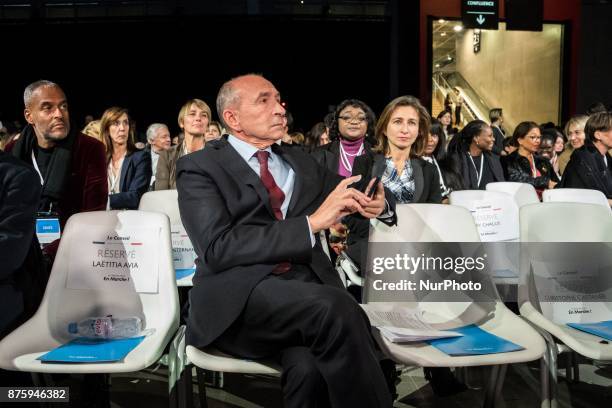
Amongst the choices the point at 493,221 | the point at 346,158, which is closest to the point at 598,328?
the point at 493,221

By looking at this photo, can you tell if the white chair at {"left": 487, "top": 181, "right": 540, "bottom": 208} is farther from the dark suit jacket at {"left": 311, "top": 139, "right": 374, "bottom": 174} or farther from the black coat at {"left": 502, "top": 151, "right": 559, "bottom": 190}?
the black coat at {"left": 502, "top": 151, "right": 559, "bottom": 190}

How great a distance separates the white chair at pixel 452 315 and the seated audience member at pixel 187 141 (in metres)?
2.16

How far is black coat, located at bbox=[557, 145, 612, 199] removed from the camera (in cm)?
404

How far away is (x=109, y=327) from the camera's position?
209cm

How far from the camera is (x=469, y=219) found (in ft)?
7.70

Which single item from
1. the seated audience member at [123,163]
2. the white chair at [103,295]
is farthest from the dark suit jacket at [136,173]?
the white chair at [103,295]

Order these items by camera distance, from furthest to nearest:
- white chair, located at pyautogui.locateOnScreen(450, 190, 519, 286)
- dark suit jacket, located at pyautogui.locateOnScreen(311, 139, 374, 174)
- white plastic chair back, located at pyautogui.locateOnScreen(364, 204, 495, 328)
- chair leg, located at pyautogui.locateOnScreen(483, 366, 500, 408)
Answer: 1. dark suit jacket, located at pyautogui.locateOnScreen(311, 139, 374, 174)
2. white chair, located at pyautogui.locateOnScreen(450, 190, 519, 286)
3. white plastic chair back, located at pyautogui.locateOnScreen(364, 204, 495, 328)
4. chair leg, located at pyautogui.locateOnScreen(483, 366, 500, 408)

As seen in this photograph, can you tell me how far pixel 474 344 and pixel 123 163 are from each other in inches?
120

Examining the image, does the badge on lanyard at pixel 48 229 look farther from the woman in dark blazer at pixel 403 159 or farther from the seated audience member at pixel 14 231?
the woman in dark blazer at pixel 403 159

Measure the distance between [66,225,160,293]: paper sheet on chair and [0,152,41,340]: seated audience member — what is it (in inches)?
7.4

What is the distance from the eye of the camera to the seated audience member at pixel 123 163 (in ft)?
12.5

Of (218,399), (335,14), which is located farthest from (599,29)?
(218,399)

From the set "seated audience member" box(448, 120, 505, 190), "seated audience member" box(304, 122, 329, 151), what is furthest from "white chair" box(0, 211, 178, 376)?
"seated audience member" box(304, 122, 329, 151)

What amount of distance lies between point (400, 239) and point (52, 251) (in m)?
1.55
